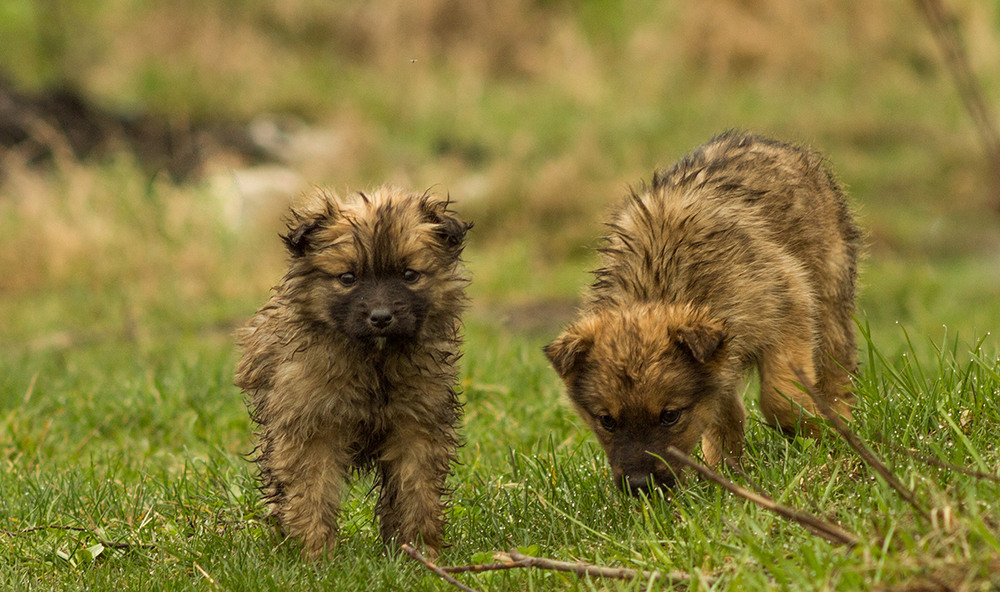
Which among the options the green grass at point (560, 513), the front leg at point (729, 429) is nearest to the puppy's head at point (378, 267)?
the green grass at point (560, 513)

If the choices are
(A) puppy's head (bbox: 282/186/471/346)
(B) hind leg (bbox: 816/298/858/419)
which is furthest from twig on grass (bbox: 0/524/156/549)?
(B) hind leg (bbox: 816/298/858/419)

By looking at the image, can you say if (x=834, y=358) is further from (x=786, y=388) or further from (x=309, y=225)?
(x=309, y=225)

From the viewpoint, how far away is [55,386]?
7.71 meters

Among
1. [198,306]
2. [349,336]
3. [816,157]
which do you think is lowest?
[198,306]

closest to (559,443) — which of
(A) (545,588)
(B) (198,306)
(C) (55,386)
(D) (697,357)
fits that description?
(D) (697,357)

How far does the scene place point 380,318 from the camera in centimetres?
427

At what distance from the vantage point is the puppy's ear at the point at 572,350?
467 cm

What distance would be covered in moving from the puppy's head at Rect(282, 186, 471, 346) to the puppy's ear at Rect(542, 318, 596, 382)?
1.43 ft

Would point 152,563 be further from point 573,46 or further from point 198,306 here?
point 573,46

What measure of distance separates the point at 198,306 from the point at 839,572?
8.99 meters

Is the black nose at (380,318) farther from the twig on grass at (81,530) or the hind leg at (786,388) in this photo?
the hind leg at (786,388)

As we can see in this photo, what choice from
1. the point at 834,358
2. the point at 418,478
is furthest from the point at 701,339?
the point at 834,358

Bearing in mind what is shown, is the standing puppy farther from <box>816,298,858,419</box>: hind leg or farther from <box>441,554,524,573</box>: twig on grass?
<box>441,554,524,573</box>: twig on grass

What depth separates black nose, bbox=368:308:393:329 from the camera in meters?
4.27
